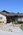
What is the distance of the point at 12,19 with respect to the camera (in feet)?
103

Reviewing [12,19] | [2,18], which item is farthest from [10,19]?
[2,18]

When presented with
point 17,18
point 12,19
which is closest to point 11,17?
point 12,19

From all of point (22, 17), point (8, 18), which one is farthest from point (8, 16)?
point (22, 17)

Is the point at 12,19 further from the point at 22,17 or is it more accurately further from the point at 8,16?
the point at 22,17

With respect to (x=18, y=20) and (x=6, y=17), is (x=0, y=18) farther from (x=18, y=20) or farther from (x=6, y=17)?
(x=18, y=20)

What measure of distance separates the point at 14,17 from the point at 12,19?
1130mm

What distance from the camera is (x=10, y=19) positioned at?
3134 cm

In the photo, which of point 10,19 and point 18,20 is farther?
point 10,19

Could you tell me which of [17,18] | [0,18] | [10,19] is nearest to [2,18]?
[0,18]

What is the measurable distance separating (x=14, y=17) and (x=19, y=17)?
206cm

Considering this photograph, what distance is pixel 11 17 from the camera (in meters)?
31.5

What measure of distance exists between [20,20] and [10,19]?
380cm

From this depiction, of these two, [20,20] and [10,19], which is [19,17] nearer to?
[20,20]

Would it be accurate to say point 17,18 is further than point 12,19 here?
No
